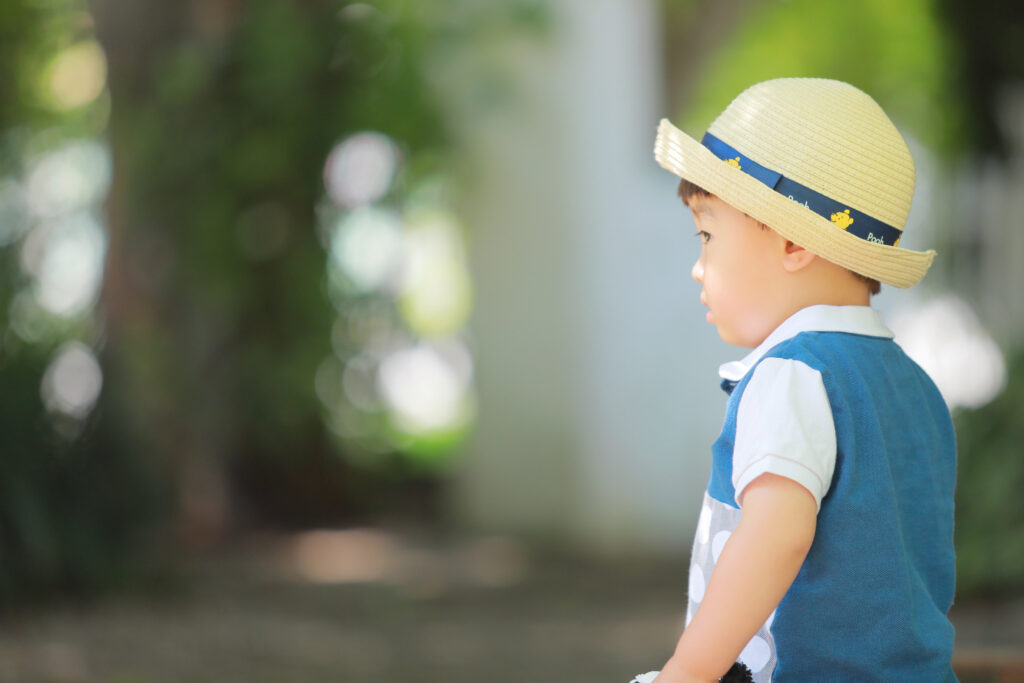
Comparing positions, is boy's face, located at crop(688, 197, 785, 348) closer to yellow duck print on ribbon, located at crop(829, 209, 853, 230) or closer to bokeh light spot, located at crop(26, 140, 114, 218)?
yellow duck print on ribbon, located at crop(829, 209, 853, 230)

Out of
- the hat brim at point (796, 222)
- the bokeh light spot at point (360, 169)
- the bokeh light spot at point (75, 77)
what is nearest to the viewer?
the hat brim at point (796, 222)

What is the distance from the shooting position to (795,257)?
1.58 m

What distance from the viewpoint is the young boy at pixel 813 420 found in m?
1.42

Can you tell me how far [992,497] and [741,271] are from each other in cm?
404

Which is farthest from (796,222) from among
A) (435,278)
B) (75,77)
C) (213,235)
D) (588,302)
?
(435,278)

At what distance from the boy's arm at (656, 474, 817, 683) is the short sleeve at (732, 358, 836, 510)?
17 mm

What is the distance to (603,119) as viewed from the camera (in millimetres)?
7211

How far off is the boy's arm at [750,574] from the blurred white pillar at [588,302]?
212 inches

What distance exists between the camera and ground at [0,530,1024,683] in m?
4.73

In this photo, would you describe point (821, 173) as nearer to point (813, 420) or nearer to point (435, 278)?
point (813, 420)

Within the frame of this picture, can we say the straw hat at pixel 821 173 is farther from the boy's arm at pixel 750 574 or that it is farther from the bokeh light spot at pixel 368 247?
the bokeh light spot at pixel 368 247

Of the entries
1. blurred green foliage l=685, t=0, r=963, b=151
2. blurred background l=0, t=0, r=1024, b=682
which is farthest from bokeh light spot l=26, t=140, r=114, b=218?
blurred green foliage l=685, t=0, r=963, b=151

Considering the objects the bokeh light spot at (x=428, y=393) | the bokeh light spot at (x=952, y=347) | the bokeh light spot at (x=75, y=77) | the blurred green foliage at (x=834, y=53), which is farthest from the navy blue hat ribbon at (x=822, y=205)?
the bokeh light spot at (x=428, y=393)

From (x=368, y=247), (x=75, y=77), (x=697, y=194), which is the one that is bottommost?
(x=697, y=194)
